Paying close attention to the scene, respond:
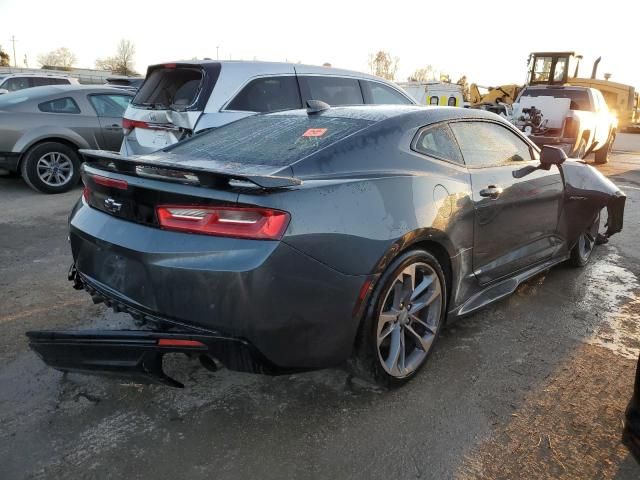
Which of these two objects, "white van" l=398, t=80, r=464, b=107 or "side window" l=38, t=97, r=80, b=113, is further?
"white van" l=398, t=80, r=464, b=107

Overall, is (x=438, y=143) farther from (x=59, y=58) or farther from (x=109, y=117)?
Answer: (x=59, y=58)

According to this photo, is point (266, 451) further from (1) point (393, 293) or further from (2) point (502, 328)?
(2) point (502, 328)

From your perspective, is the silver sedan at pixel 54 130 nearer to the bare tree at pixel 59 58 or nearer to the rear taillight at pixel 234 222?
the rear taillight at pixel 234 222

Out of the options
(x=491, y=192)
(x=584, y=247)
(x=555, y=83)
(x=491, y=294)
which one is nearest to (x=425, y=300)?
(x=491, y=294)

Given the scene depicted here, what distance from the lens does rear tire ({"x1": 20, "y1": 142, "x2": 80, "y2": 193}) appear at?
7.65 metres

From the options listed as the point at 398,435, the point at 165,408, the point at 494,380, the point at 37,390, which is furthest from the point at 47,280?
the point at 494,380

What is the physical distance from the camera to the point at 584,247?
4992 mm

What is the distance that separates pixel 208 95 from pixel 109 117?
3738 mm

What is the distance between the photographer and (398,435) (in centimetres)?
251

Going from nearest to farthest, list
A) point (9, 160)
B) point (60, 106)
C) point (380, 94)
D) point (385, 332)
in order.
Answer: point (385, 332)
point (380, 94)
point (9, 160)
point (60, 106)

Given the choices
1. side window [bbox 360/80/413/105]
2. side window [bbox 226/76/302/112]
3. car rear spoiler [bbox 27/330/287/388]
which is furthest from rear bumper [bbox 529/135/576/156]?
car rear spoiler [bbox 27/330/287/388]

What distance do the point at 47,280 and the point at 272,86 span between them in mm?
3108

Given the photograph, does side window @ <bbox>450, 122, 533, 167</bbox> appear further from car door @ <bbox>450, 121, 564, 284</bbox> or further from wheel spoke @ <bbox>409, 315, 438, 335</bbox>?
wheel spoke @ <bbox>409, 315, 438, 335</bbox>

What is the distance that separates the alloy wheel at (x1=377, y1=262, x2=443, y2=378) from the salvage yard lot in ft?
0.53
